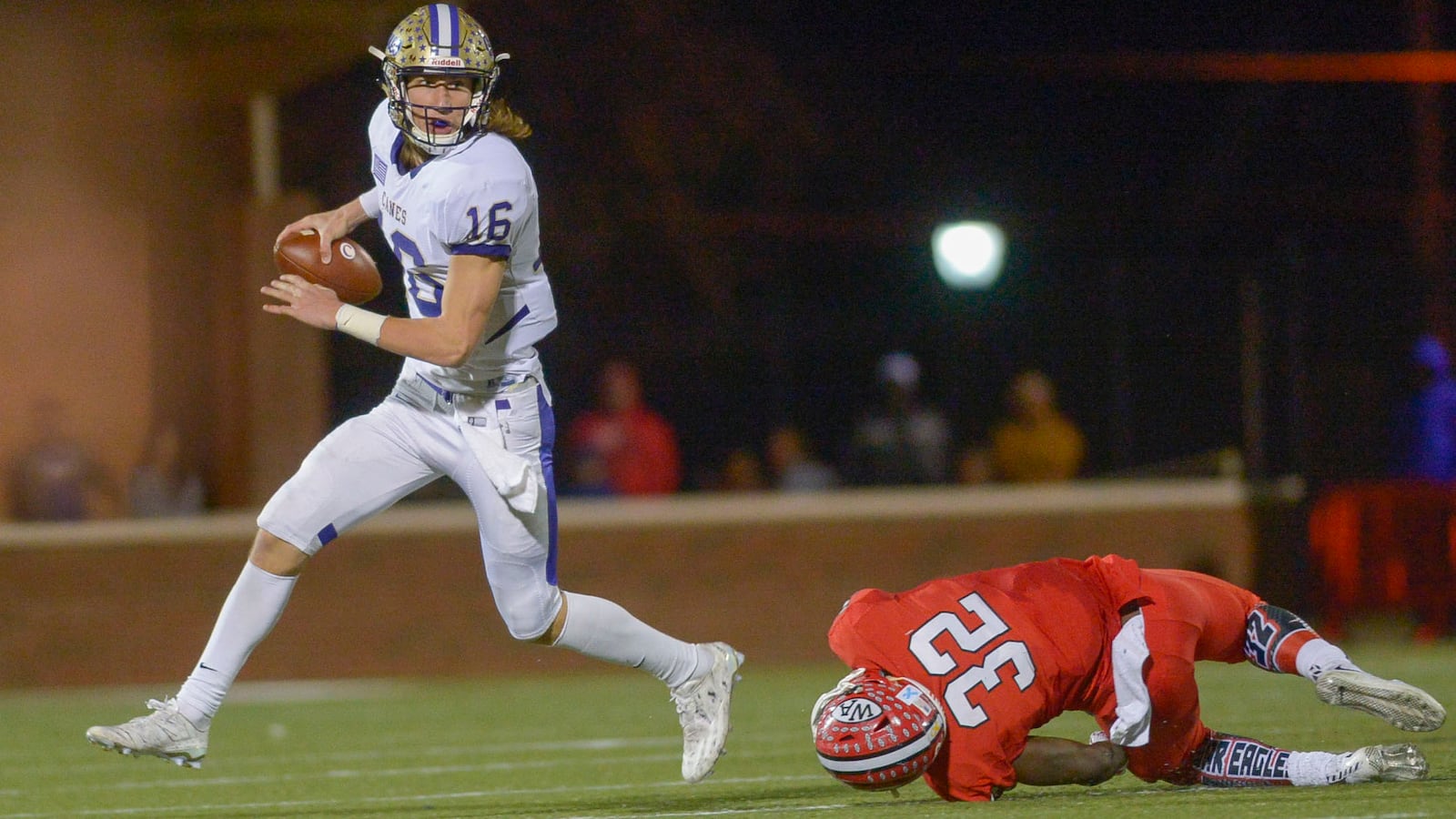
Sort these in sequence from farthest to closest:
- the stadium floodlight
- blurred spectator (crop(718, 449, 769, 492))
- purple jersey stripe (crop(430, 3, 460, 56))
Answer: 1. the stadium floodlight
2. blurred spectator (crop(718, 449, 769, 492))
3. purple jersey stripe (crop(430, 3, 460, 56))

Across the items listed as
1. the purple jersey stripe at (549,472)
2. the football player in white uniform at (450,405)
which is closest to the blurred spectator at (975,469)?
the football player in white uniform at (450,405)

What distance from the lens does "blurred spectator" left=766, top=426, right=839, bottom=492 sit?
38.5 feet

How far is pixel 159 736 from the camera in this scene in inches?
185

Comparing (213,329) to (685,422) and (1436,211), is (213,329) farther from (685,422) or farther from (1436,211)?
(1436,211)

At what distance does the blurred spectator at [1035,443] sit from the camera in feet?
37.5

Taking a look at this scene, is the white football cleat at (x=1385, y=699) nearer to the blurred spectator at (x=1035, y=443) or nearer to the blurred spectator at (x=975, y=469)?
the blurred spectator at (x=1035, y=443)

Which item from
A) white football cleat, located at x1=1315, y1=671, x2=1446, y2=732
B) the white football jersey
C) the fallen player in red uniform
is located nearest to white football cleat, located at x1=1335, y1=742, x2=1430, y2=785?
the fallen player in red uniform

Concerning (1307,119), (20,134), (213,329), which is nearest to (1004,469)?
(213,329)

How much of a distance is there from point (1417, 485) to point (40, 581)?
745 cm

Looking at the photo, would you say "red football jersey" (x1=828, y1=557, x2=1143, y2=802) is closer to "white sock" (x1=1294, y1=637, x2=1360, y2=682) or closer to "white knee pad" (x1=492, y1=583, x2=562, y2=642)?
"white sock" (x1=1294, y1=637, x2=1360, y2=682)

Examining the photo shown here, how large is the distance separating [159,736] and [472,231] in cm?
144

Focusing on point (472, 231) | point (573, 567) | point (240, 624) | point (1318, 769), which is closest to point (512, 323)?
point (472, 231)

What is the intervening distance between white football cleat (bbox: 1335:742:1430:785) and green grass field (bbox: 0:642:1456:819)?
0.12 feet

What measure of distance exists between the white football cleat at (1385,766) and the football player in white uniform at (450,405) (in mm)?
1592
